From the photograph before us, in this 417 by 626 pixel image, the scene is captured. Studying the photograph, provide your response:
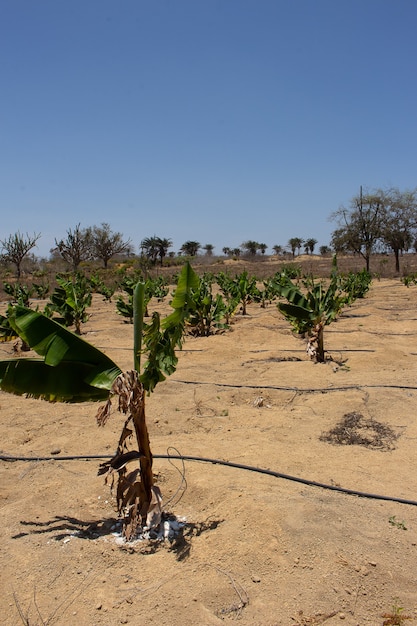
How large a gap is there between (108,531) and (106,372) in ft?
4.37

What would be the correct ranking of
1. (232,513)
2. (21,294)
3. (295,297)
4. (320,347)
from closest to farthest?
(232,513) → (320,347) → (295,297) → (21,294)

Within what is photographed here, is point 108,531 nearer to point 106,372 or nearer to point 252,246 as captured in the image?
point 106,372

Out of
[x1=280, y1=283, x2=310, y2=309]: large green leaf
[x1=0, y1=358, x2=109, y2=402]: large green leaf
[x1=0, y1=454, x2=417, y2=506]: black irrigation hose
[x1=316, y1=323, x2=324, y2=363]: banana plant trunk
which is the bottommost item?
[x1=0, y1=454, x2=417, y2=506]: black irrigation hose

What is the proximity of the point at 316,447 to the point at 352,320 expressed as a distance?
10079 millimetres

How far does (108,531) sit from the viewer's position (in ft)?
12.2

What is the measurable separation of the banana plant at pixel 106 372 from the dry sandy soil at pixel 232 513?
345mm

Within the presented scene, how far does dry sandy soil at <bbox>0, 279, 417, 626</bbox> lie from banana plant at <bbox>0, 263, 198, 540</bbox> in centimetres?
34

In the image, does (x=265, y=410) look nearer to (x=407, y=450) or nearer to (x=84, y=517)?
(x=407, y=450)

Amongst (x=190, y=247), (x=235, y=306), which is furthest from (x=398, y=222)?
(x=190, y=247)

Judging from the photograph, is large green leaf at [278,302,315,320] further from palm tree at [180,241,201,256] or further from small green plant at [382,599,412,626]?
palm tree at [180,241,201,256]

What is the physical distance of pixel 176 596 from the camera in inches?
116

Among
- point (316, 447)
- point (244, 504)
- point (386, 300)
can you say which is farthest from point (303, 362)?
point (386, 300)

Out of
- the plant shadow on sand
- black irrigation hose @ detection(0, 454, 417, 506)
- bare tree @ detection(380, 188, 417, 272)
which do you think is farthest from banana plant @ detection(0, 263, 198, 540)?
bare tree @ detection(380, 188, 417, 272)

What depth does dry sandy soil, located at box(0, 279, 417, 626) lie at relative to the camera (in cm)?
290
